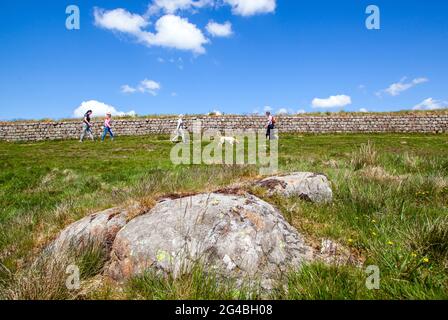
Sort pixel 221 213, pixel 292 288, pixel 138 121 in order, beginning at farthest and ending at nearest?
pixel 138 121
pixel 221 213
pixel 292 288

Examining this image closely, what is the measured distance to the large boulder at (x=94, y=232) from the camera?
403cm

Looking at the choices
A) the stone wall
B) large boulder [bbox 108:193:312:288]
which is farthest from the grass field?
the stone wall

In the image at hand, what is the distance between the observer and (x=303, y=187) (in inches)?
236

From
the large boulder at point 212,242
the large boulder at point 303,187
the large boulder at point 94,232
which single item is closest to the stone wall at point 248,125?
the large boulder at point 303,187

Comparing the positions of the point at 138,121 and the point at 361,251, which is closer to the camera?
the point at 361,251

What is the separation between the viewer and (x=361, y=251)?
400 cm

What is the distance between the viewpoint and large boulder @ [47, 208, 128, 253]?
4.03 m

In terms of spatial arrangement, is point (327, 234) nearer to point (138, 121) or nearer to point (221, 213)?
point (221, 213)

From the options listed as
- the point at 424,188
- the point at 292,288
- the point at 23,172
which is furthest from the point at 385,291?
the point at 23,172

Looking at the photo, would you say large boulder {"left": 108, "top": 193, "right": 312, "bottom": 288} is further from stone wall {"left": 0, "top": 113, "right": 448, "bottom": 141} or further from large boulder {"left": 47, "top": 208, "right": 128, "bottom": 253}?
stone wall {"left": 0, "top": 113, "right": 448, "bottom": 141}

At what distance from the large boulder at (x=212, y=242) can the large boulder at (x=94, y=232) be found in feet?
0.77

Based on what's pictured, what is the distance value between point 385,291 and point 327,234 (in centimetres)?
144

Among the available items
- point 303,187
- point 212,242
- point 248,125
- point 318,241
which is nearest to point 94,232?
point 212,242

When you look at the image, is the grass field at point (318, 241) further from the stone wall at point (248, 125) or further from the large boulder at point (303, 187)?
the stone wall at point (248, 125)
